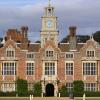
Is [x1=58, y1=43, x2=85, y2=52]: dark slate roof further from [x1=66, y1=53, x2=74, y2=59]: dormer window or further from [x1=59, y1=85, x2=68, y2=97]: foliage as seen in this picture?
[x1=59, y1=85, x2=68, y2=97]: foliage

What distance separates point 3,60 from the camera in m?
70.7

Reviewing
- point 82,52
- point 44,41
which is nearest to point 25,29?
point 44,41

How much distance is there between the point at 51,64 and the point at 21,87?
14.9 feet

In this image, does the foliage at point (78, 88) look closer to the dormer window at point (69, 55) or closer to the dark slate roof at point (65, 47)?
the dormer window at point (69, 55)

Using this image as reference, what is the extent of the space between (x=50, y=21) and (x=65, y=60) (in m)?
5.04

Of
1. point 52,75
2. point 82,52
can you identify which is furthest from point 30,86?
point 82,52

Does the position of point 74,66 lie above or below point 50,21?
below

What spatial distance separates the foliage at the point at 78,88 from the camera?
6875 centimetres

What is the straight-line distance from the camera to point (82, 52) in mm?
71000

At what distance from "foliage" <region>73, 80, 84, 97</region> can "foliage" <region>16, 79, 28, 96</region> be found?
5613 mm

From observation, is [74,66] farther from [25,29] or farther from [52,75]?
[25,29]

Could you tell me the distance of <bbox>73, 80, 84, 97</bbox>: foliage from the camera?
6875 cm

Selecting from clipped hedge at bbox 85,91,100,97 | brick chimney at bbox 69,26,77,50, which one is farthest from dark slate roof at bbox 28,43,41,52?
clipped hedge at bbox 85,91,100,97

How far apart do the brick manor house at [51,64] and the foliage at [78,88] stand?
75cm
